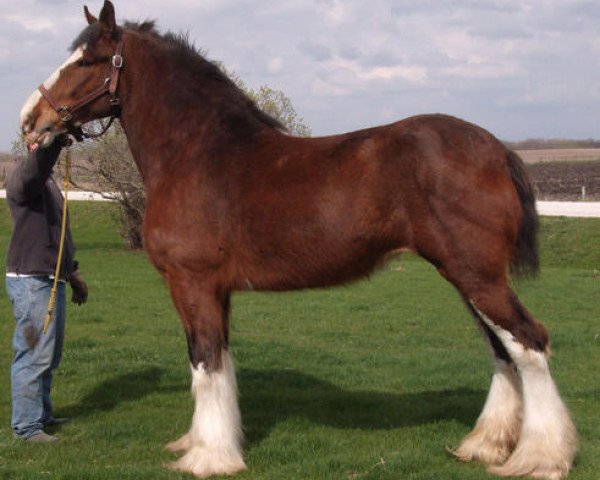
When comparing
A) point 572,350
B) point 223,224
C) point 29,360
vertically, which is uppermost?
point 223,224

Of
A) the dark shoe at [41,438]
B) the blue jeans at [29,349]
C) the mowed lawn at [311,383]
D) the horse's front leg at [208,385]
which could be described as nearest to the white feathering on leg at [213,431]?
the horse's front leg at [208,385]

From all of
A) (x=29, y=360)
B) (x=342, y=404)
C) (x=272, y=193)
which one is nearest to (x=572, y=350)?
(x=342, y=404)

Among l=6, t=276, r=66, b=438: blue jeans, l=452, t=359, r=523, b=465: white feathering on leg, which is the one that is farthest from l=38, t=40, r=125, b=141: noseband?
l=452, t=359, r=523, b=465: white feathering on leg

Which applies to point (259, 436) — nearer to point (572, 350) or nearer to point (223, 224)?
point (223, 224)

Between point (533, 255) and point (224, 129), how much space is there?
2.34 metres

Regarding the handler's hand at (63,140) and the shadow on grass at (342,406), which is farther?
the shadow on grass at (342,406)

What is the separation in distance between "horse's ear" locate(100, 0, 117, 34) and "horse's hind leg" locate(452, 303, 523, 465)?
333 centimetres

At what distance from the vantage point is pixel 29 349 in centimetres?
578

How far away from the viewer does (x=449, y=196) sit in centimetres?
481

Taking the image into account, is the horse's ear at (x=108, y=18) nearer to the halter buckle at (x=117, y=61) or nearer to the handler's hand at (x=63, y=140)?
the halter buckle at (x=117, y=61)

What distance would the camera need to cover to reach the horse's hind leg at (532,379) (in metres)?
4.84

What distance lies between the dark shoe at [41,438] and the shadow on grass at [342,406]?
4.98ft

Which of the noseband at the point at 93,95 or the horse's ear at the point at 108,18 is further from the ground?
the horse's ear at the point at 108,18

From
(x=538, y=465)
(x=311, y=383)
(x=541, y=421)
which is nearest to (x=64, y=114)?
(x=311, y=383)
